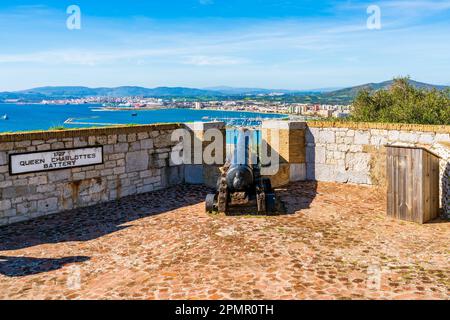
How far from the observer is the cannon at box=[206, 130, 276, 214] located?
27.3 feet

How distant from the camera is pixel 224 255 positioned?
6.01 meters

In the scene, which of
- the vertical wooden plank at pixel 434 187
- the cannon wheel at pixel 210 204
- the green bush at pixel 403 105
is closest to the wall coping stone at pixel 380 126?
the vertical wooden plank at pixel 434 187

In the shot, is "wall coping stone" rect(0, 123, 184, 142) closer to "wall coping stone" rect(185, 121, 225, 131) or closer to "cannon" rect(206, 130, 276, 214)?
"wall coping stone" rect(185, 121, 225, 131)

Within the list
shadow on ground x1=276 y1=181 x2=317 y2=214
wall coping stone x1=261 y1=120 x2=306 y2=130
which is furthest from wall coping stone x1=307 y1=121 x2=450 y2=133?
shadow on ground x1=276 y1=181 x2=317 y2=214

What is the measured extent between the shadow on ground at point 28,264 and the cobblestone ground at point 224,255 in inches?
0.6

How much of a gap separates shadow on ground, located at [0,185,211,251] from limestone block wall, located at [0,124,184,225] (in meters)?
0.26

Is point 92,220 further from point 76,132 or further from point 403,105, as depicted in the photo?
point 403,105

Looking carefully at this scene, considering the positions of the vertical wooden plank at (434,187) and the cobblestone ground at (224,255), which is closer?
the cobblestone ground at (224,255)

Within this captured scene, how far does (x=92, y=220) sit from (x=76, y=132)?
209cm

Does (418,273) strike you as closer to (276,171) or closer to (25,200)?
(276,171)

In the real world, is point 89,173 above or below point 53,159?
below

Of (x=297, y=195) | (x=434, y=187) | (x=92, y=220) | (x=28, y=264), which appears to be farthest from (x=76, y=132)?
(x=434, y=187)

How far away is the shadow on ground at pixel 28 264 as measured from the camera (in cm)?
572

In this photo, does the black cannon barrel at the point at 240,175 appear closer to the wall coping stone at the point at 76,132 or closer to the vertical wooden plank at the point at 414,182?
the wall coping stone at the point at 76,132
